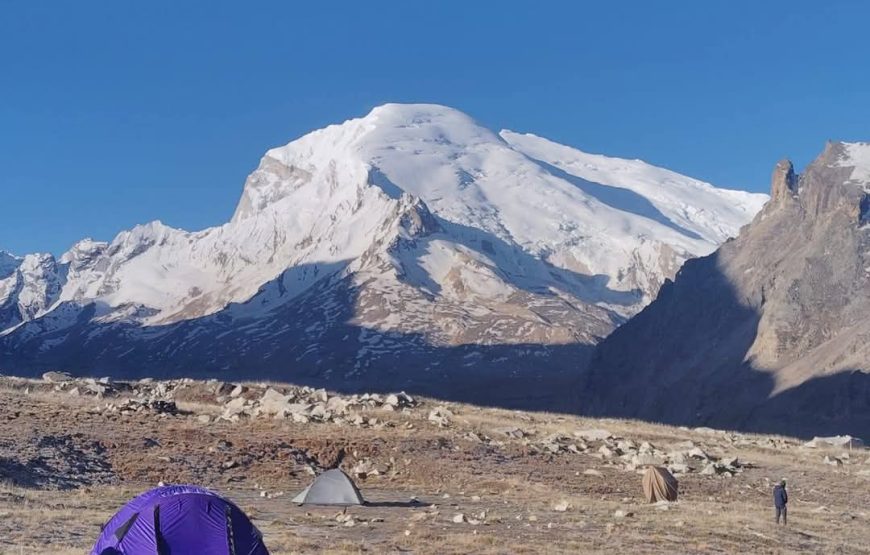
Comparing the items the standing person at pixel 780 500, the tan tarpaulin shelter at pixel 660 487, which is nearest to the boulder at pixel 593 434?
the tan tarpaulin shelter at pixel 660 487

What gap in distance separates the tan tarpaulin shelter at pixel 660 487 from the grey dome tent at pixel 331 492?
1275 centimetres

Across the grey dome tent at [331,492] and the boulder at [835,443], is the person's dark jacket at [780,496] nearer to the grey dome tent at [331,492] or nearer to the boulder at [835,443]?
the grey dome tent at [331,492]

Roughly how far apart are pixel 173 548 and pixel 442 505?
19892mm

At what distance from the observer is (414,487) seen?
4678cm

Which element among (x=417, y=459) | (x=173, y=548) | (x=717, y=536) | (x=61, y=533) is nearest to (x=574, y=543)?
(x=717, y=536)

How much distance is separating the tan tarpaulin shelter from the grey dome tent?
41.8ft

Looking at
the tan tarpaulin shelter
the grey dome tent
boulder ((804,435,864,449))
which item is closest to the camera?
the grey dome tent

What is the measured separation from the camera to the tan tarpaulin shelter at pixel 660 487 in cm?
4350

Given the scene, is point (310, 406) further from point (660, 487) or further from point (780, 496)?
point (780, 496)

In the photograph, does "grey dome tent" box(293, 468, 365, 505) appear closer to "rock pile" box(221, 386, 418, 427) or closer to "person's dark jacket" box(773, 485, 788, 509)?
"rock pile" box(221, 386, 418, 427)

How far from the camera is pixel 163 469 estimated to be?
145ft

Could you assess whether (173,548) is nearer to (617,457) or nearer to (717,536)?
(717,536)

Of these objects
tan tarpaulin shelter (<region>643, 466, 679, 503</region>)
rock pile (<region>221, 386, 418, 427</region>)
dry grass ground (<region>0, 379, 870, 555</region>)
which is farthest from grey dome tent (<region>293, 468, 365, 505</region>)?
rock pile (<region>221, 386, 418, 427</region>)

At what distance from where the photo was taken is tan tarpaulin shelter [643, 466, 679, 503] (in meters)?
43.5
